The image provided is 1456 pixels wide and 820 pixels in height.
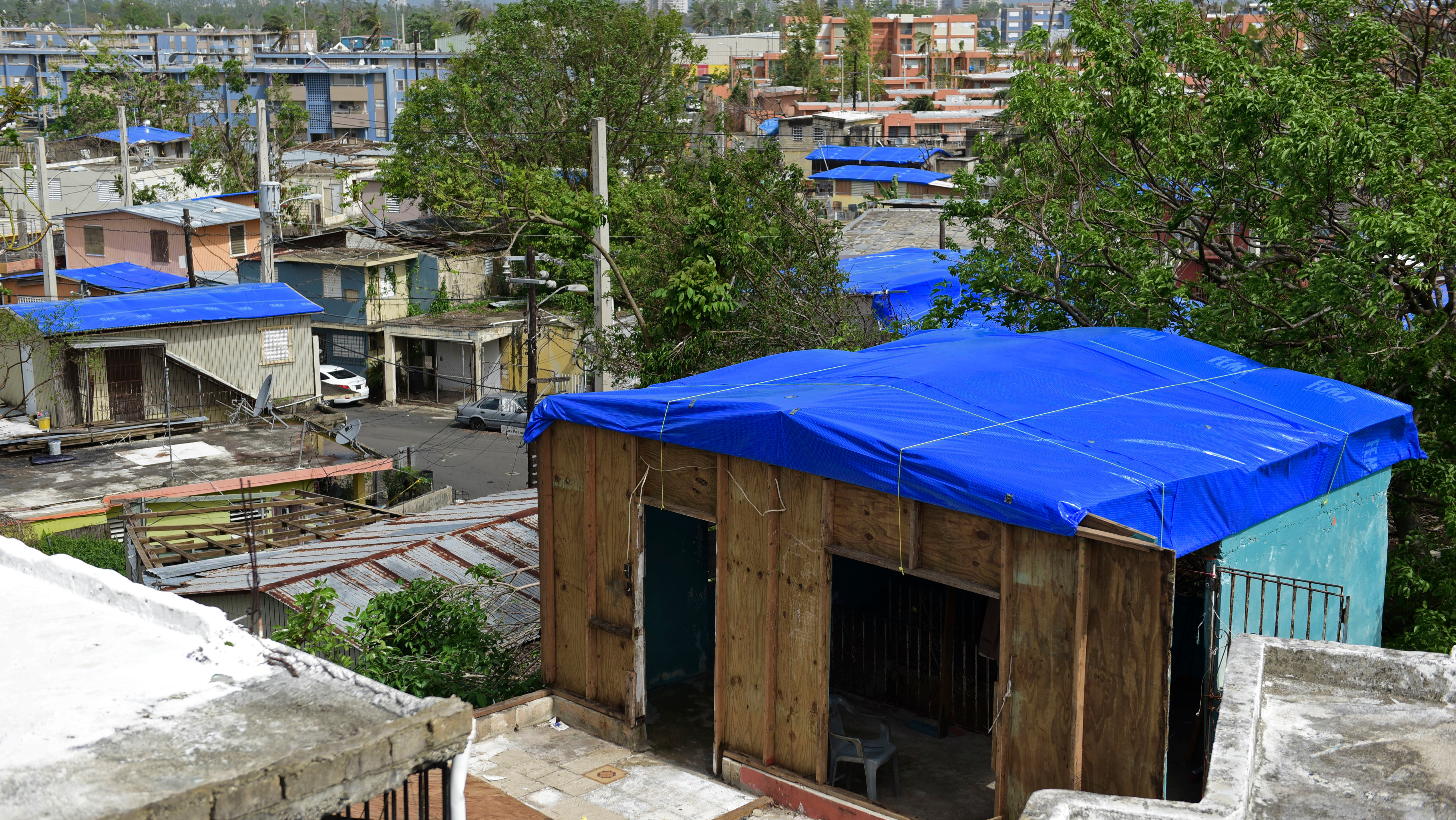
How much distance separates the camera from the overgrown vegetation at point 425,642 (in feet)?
38.2

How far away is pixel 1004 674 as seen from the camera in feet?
26.9

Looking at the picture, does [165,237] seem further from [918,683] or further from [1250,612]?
[1250,612]

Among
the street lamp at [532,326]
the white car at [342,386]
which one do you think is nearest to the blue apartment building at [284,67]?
the white car at [342,386]

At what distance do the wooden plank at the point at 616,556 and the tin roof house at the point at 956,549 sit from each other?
1.1 inches

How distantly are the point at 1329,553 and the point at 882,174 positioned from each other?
154 ft

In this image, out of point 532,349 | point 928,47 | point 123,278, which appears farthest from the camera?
point 928,47

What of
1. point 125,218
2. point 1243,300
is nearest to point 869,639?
point 1243,300

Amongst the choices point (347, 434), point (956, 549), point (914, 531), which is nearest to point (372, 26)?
point (347, 434)

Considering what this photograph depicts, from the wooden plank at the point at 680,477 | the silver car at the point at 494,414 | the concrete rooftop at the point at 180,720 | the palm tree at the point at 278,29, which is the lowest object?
the silver car at the point at 494,414

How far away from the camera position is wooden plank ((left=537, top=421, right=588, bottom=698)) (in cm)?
1114

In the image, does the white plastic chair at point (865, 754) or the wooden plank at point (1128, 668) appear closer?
the wooden plank at point (1128, 668)

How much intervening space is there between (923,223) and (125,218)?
27.5 m

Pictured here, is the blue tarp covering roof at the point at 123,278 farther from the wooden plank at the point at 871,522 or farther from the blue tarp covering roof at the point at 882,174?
the wooden plank at the point at 871,522

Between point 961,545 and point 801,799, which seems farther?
point 801,799
